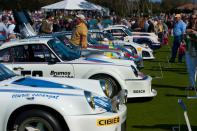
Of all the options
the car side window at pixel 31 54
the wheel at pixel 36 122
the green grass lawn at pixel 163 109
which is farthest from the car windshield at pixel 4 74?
the car side window at pixel 31 54

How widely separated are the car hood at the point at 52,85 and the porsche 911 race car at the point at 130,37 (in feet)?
53.3

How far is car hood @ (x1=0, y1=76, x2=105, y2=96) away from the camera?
6.30m

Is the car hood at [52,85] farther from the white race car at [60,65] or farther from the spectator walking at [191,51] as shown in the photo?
the spectator walking at [191,51]

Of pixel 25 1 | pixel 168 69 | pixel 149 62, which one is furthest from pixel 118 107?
pixel 25 1

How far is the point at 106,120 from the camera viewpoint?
6.12 metres

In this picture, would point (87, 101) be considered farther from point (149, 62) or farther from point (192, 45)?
point (149, 62)

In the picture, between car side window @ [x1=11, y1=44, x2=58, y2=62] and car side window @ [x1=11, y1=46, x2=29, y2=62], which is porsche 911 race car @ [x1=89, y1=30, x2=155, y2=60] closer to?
car side window @ [x1=11, y1=44, x2=58, y2=62]

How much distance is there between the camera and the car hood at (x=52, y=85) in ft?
20.7

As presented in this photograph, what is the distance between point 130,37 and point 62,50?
1354cm

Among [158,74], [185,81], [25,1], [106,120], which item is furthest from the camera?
[25,1]

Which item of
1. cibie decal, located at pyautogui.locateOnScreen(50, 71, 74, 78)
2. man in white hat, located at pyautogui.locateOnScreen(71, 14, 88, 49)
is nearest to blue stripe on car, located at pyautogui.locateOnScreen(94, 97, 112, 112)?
cibie decal, located at pyautogui.locateOnScreen(50, 71, 74, 78)

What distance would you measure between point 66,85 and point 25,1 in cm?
6159

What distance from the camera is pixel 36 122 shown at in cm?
616

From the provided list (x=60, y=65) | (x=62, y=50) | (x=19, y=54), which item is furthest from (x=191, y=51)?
(x=19, y=54)
